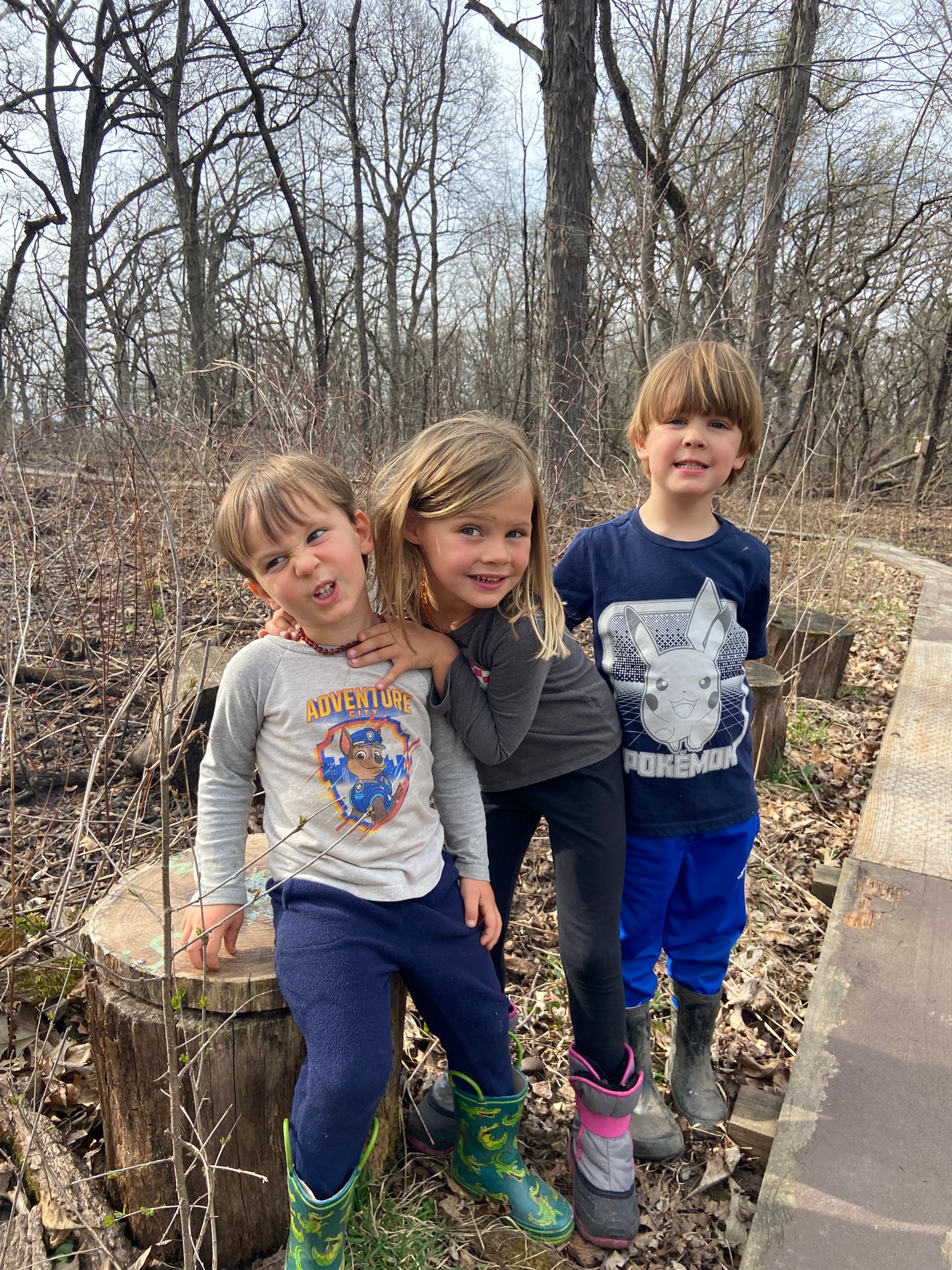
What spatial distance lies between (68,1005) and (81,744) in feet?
5.04

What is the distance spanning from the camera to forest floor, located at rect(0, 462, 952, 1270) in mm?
1700

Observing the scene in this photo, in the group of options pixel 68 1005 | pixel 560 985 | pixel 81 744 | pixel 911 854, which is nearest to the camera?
pixel 68 1005

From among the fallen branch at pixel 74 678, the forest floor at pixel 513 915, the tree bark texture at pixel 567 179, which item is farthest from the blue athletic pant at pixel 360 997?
the tree bark texture at pixel 567 179

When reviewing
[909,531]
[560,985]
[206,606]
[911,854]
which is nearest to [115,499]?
[206,606]

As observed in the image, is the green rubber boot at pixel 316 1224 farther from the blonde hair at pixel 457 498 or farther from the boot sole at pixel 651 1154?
the blonde hair at pixel 457 498

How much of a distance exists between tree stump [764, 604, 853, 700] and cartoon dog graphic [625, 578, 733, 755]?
2.92 m

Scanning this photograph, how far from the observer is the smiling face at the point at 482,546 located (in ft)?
4.98

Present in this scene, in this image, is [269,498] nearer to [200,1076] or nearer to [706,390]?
[706,390]

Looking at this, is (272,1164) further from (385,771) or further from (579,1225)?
(385,771)

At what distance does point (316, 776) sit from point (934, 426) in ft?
55.0

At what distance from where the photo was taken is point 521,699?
158 cm

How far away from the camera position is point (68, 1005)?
7.15 feet

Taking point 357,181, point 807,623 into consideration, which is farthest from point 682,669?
point 357,181

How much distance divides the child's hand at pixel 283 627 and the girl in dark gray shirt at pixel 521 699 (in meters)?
0.14
